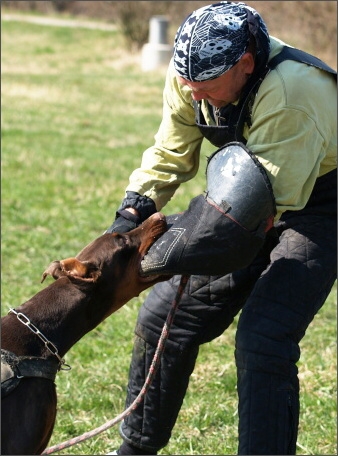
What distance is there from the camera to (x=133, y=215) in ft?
12.6

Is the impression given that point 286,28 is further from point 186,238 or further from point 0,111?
point 186,238

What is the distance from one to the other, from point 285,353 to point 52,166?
762 cm

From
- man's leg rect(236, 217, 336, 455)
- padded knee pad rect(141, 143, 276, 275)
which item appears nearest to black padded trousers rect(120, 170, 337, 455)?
man's leg rect(236, 217, 336, 455)

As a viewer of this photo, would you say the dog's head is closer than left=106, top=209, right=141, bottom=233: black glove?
Yes

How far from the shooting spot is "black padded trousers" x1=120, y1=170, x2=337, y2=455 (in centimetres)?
334

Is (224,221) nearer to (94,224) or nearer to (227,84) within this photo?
(227,84)

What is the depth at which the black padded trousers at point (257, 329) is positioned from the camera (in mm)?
3338

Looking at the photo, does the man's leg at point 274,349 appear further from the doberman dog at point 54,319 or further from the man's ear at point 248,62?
the man's ear at point 248,62

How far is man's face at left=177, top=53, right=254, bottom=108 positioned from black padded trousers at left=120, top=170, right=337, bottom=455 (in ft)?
2.03

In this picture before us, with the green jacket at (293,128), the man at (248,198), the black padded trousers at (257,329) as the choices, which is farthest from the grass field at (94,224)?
the green jacket at (293,128)

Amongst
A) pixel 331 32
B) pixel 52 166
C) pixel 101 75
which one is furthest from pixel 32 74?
pixel 52 166

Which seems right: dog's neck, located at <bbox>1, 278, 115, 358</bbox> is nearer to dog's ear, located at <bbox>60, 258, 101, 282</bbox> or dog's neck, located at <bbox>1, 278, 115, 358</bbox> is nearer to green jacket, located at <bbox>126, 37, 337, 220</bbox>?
dog's ear, located at <bbox>60, 258, 101, 282</bbox>

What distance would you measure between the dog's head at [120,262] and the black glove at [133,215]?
0.70 feet

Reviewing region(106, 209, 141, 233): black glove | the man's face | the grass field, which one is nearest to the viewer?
the man's face
